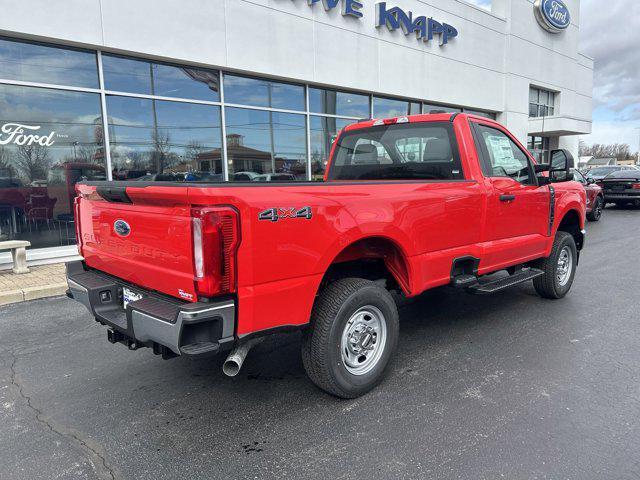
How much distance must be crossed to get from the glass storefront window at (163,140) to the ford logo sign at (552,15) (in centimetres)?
1634

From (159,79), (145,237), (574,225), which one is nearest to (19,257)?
(159,79)

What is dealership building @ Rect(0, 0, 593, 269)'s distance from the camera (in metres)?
8.21

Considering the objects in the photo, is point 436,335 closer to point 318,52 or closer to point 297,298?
point 297,298

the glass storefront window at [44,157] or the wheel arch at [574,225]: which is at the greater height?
the glass storefront window at [44,157]

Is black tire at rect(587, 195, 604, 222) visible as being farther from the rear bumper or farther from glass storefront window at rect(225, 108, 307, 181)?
the rear bumper

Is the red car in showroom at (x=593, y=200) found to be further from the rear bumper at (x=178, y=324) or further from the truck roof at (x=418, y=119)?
the rear bumper at (x=178, y=324)

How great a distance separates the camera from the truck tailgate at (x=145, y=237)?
2.64 metres

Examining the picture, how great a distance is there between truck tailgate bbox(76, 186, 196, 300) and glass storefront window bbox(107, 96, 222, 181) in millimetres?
6049

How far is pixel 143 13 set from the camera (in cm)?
881

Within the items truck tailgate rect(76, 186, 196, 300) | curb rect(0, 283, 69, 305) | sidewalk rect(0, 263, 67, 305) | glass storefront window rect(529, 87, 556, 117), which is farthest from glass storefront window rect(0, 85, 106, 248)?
glass storefront window rect(529, 87, 556, 117)

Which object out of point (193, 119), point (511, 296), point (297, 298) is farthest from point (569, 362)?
point (193, 119)

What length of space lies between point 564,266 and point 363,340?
379 centimetres

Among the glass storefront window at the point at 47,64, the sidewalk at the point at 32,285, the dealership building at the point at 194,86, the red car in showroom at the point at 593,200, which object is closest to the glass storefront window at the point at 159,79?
the dealership building at the point at 194,86

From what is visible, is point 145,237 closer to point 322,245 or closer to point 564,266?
point 322,245
